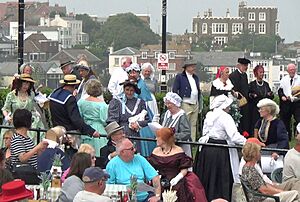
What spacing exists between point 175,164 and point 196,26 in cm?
2750

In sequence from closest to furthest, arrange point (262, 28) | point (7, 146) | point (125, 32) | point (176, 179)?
1. point (176, 179)
2. point (7, 146)
3. point (125, 32)
4. point (262, 28)

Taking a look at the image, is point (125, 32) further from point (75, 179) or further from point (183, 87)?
point (75, 179)

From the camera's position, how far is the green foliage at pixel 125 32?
34553 mm

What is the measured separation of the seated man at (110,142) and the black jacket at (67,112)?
40 cm

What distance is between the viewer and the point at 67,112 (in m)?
12.8

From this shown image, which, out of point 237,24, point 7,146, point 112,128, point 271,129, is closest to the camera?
point 7,146

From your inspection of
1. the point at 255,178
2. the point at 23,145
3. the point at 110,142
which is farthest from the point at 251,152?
the point at 23,145

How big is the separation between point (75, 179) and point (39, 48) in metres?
18.6

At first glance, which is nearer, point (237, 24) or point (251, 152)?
point (251, 152)

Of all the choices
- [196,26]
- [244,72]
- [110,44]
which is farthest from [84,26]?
[244,72]

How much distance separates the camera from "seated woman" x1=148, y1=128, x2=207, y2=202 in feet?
37.0

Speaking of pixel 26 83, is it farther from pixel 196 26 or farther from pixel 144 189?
pixel 196 26

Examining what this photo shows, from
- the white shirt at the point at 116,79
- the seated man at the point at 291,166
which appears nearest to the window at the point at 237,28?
the white shirt at the point at 116,79

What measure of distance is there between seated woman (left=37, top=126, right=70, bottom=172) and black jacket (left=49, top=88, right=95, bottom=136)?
1144 mm
